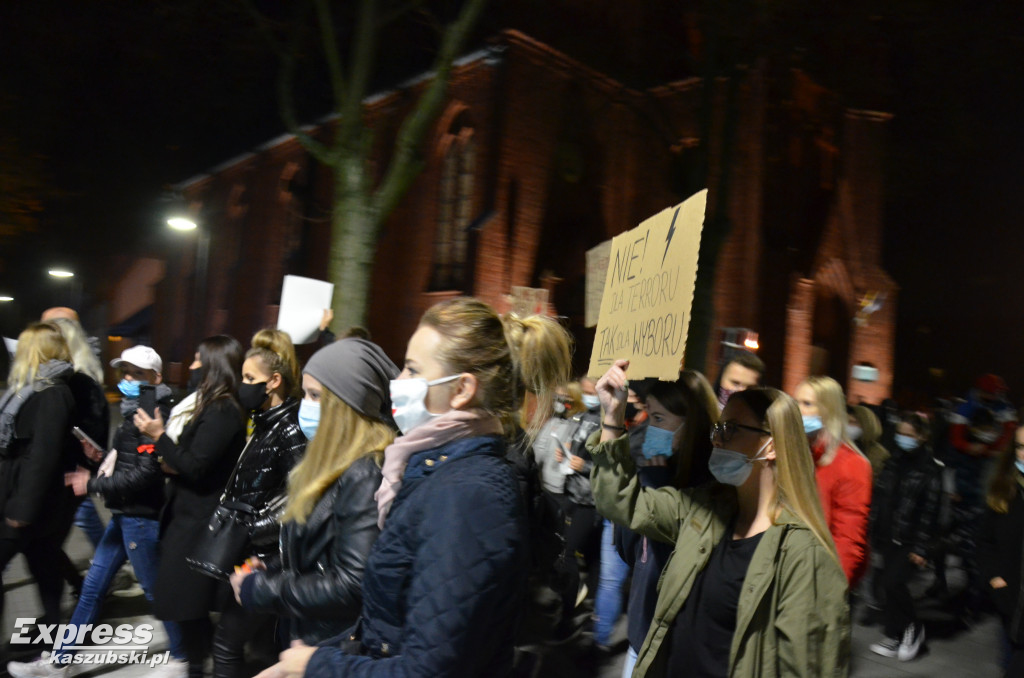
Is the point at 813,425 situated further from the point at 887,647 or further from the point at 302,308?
the point at 302,308

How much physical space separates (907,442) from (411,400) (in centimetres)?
593

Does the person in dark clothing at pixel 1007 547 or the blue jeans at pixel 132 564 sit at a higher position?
the person in dark clothing at pixel 1007 547

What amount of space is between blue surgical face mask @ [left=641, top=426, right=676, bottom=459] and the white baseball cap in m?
3.47

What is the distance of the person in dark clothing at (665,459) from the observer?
10.9 feet

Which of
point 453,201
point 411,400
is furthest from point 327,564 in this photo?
point 453,201

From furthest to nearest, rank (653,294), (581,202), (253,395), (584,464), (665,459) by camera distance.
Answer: (581,202), (584,464), (253,395), (665,459), (653,294)

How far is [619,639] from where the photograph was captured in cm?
595

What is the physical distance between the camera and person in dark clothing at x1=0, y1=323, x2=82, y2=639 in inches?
178

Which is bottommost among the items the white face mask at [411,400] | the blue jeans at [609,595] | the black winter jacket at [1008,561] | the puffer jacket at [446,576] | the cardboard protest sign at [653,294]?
the blue jeans at [609,595]

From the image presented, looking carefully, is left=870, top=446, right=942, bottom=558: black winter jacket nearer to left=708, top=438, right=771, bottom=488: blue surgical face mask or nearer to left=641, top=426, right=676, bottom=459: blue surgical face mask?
left=641, top=426, right=676, bottom=459: blue surgical face mask

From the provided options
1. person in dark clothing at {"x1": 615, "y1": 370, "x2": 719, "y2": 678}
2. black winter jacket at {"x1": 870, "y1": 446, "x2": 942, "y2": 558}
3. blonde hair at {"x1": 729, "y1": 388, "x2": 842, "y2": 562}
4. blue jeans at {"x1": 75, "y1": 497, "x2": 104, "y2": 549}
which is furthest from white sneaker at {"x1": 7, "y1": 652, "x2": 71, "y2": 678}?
black winter jacket at {"x1": 870, "y1": 446, "x2": 942, "y2": 558}

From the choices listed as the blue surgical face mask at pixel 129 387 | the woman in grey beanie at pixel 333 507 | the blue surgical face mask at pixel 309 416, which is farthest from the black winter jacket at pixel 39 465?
the woman in grey beanie at pixel 333 507

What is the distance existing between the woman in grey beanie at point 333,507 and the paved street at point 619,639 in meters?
2.72

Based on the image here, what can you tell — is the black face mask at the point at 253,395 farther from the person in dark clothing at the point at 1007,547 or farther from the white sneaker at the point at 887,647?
the white sneaker at the point at 887,647
